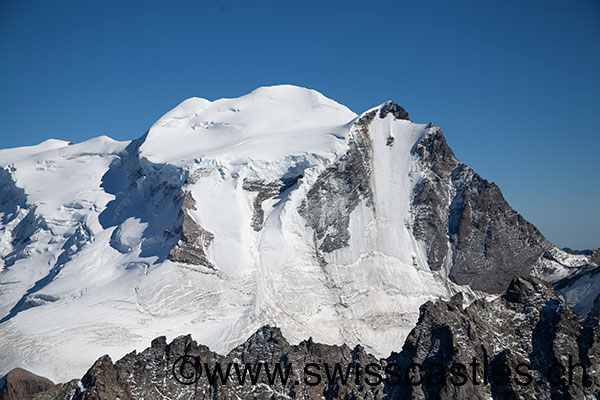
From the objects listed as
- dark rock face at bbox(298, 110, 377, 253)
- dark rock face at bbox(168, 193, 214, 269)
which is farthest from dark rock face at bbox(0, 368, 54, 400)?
dark rock face at bbox(298, 110, 377, 253)

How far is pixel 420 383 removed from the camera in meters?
103

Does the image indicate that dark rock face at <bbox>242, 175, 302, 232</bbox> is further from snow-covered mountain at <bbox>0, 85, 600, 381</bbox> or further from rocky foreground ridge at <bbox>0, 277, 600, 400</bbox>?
rocky foreground ridge at <bbox>0, 277, 600, 400</bbox>

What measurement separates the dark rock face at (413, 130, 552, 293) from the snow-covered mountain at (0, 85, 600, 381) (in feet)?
1.29

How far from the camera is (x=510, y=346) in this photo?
108688mm

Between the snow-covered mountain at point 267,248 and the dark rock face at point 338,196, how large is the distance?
0.39 meters

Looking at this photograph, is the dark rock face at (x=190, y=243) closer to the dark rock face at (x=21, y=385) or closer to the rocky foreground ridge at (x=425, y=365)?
the dark rock face at (x=21, y=385)

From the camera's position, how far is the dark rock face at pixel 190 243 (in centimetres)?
15812

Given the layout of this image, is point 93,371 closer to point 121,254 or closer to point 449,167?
point 121,254

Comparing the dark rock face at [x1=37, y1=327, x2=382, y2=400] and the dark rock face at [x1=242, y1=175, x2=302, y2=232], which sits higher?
the dark rock face at [x1=242, y1=175, x2=302, y2=232]

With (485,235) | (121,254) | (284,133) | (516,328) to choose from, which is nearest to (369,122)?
(284,133)

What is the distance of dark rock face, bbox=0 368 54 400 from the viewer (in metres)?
113

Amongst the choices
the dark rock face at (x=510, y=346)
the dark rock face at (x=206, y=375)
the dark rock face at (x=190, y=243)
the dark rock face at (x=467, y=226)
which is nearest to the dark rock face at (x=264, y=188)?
the dark rock face at (x=190, y=243)

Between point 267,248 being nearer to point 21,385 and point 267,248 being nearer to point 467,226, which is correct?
point 467,226

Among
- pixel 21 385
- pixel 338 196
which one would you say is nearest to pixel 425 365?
pixel 21 385
